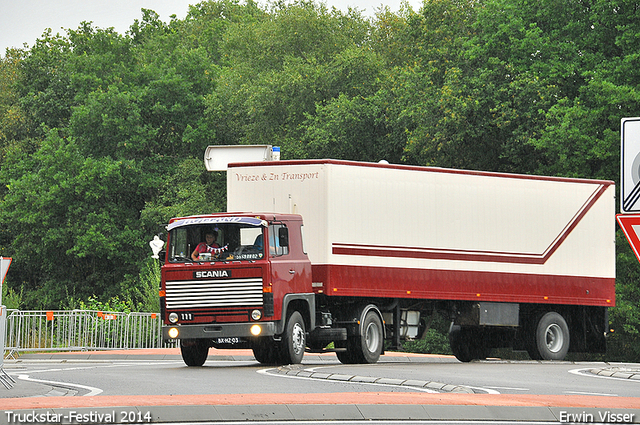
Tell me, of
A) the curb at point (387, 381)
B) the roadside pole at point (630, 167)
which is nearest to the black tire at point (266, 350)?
the curb at point (387, 381)

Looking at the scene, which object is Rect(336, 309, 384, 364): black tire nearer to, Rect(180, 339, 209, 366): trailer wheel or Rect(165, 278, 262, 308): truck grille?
Rect(180, 339, 209, 366): trailer wheel

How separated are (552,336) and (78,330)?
13.4 m

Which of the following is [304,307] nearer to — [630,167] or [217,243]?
[217,243]

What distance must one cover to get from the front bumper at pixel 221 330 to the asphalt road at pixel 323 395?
0.70m

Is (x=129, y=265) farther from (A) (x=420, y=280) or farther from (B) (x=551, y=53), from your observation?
(A) (x=420, y=280)

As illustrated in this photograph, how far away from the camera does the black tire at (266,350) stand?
20489 mm

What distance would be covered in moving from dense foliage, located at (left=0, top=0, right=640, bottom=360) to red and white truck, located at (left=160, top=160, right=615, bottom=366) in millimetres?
12743

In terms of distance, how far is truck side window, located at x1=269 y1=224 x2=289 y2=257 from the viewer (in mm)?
20156

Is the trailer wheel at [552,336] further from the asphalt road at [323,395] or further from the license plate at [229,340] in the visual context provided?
the license plate at [229,340]

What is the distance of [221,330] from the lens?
65.3ft

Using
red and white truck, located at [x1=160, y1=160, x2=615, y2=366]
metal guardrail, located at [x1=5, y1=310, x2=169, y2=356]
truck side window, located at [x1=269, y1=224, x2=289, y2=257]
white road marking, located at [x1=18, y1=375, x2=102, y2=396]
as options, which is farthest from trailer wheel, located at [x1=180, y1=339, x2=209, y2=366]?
metal guardrail, located at [x1=5, y1=310, x2=169, y2=356]

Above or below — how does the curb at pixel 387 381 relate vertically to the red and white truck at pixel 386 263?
below

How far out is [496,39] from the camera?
4266 cm

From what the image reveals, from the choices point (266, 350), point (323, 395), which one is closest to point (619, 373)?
point (266, 350)
